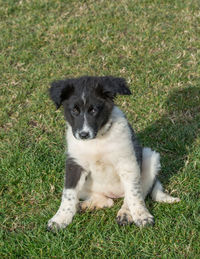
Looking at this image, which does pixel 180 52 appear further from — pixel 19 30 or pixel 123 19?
pixel 19 30

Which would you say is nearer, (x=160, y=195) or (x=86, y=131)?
(x=86, y=131)

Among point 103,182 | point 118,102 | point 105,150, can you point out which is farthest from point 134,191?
point 118,102

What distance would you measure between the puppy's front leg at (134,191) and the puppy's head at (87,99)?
21.4 inches

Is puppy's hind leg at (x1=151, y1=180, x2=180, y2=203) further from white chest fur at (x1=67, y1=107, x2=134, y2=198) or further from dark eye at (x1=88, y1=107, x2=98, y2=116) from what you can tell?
dark eye at (x1=88, y1=107, x2=98, y2=116)

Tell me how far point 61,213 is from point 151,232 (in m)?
1.03

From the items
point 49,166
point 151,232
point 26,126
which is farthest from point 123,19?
point 151,232

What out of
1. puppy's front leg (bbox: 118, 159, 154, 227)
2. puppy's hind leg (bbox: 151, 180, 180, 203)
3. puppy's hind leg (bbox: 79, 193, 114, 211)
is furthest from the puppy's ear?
puppy's hind leg (bbox: 151, 180, 180, 203)

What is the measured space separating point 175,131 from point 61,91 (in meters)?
2.57

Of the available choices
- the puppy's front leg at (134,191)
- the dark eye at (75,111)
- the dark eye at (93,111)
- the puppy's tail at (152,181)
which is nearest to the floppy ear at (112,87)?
the dark eye at (93,111)

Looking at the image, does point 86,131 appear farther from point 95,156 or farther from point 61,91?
point 61,91

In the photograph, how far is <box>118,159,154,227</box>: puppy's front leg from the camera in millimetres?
4645

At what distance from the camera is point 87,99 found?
4469mm

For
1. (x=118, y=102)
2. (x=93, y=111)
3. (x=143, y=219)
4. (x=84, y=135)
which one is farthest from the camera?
(x=118, y=102)

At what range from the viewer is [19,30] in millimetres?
10070
